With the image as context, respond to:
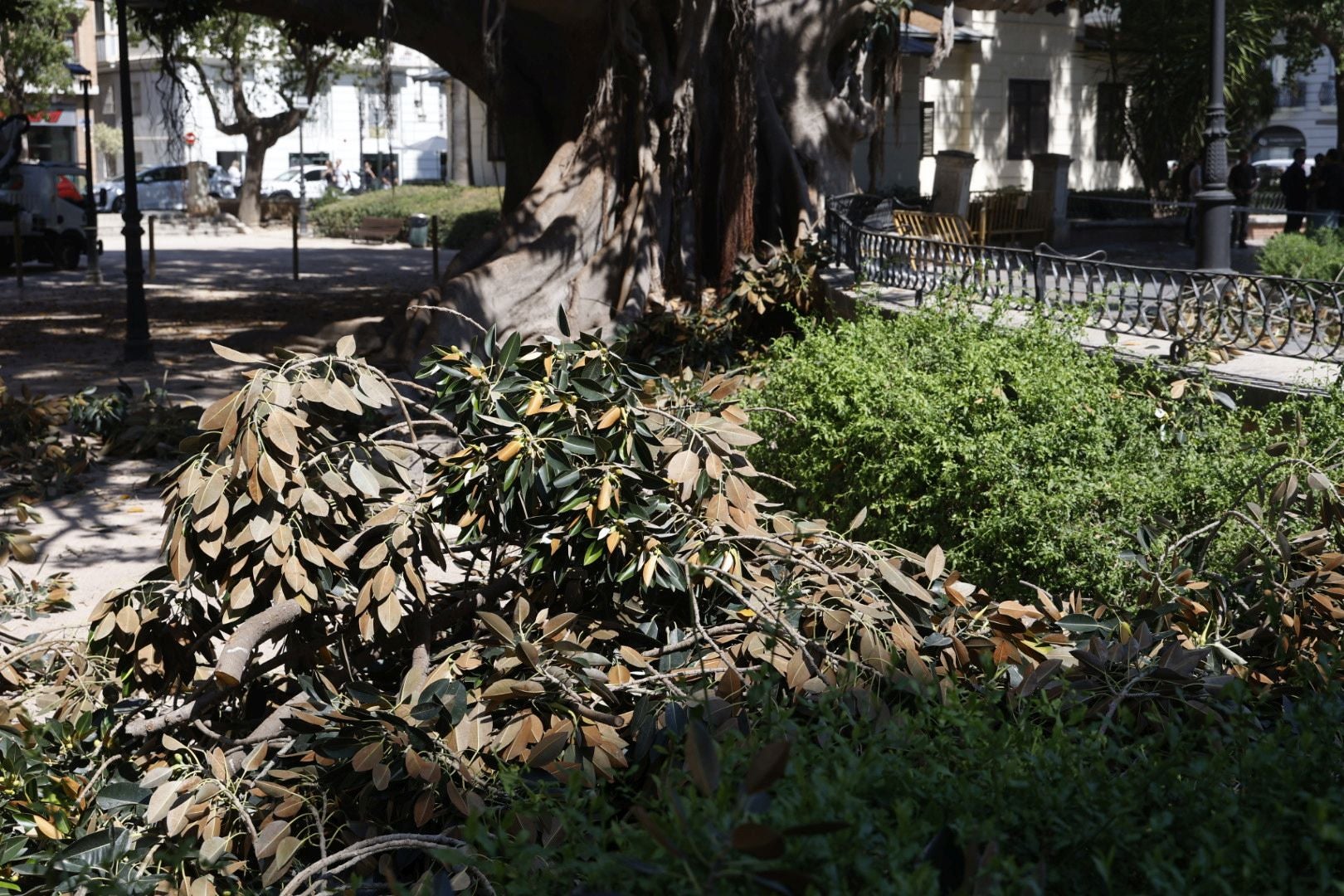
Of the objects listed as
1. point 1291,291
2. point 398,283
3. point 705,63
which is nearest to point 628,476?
point 1291,291

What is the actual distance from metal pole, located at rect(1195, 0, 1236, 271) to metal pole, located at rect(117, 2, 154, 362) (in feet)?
33.1

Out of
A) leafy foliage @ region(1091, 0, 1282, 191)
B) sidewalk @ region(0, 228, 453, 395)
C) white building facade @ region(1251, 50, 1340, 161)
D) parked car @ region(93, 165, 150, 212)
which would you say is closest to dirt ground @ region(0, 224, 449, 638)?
sidewalk @ region(0, 228, 453, 395)

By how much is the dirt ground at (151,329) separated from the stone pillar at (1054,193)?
11.0 metres

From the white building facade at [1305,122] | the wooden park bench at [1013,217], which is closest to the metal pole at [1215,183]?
the wooden park bench at [1013,217]

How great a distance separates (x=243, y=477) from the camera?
12.7 feet

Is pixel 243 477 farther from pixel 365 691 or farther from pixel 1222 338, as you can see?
pixel 1222 338

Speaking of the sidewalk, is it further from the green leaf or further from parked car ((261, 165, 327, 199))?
parked car ((261, 165, 327, 199))

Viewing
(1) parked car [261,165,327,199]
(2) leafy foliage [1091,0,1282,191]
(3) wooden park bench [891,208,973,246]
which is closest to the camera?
(3) wooden park bench [891,208,973,246]

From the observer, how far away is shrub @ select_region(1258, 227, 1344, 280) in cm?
1406

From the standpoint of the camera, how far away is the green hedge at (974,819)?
202 centimetres

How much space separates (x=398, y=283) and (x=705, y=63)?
12695 mm

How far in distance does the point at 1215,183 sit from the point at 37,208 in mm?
22698

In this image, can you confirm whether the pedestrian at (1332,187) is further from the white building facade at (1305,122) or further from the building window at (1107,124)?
the white building facade at (1305,122)

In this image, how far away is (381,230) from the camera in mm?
36938
